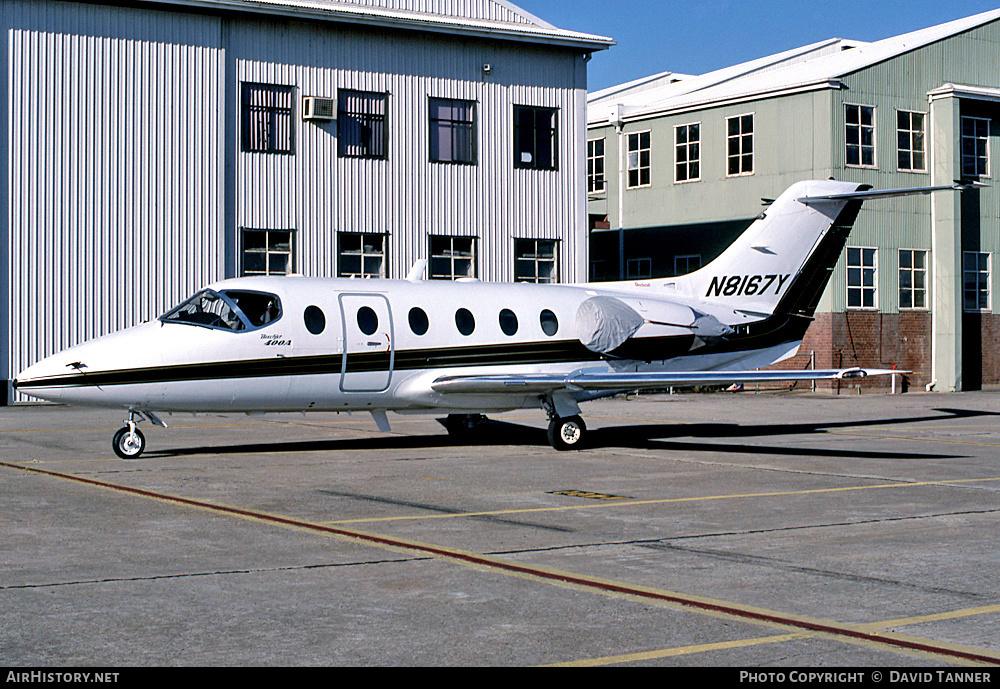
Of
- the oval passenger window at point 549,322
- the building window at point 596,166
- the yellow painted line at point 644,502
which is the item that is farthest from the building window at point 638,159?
the yellow painted line at point 644,502

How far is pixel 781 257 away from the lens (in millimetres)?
22609

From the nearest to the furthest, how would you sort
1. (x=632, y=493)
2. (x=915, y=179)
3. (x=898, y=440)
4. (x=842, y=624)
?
1. (x=842, y=624)
2. (x=632, y=493)
3. (x=898, y=440)
4. (x=915, y=179)

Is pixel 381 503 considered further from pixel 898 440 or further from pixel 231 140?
pixel 231 140

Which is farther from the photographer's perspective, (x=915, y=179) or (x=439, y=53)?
(x=915, y=179)

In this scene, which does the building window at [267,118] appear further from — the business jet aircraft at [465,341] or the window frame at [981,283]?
the window frame at [981,283]

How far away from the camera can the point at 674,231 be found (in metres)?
46.0

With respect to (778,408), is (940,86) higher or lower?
higher

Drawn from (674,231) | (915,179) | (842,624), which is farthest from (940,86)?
(842,624)

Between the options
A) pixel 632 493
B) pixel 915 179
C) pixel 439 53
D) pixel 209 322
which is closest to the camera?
pixel 632 493

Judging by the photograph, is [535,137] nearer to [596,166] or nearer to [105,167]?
[596,166]

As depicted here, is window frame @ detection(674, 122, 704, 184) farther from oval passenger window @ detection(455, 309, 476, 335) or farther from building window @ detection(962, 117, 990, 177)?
oval passenger window @ detection(455, 309, 476, 335)

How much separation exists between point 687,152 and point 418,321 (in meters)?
28.4

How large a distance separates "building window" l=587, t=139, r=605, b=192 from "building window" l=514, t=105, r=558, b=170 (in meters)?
10.7

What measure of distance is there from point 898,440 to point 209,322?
40.3ft
